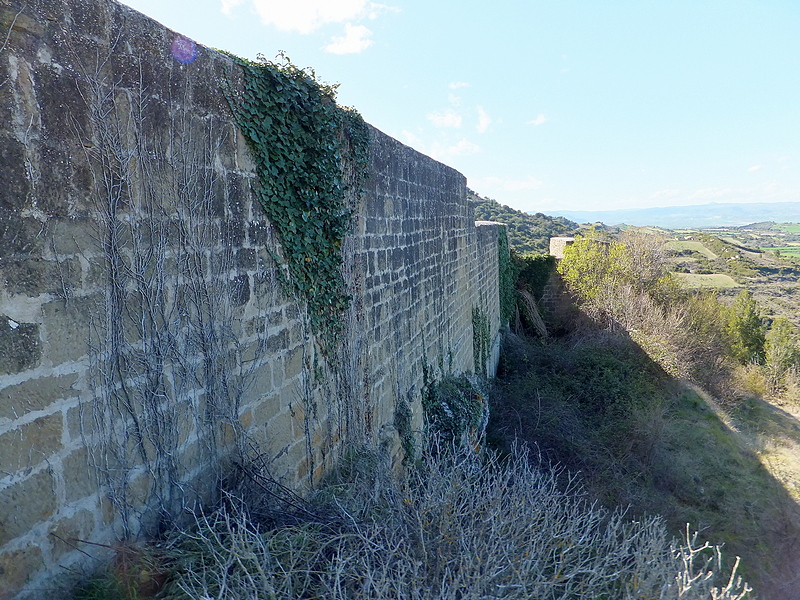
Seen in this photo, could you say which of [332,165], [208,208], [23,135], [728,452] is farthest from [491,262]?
[23,135]

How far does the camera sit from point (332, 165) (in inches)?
132

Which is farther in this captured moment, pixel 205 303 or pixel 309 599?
pixel 205 303

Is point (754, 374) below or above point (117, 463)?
below

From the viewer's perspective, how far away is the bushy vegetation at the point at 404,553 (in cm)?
200


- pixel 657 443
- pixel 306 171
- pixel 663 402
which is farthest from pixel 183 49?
pixel 663 402

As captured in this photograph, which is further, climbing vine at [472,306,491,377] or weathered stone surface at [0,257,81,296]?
climbing vine at [472,306,491,377]

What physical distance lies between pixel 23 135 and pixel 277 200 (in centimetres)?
138

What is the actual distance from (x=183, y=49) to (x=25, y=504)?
1.86 m

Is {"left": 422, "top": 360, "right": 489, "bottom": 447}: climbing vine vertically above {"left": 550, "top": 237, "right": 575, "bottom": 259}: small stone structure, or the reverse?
{"left": 550, "top": 237, "right": 575, "bottom": 259}: small stone structure

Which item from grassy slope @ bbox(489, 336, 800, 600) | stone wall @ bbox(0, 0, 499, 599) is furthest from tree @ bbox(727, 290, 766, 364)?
stone wall @ bbox(0, 0, 499, 599)

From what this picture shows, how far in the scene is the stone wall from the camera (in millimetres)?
1628

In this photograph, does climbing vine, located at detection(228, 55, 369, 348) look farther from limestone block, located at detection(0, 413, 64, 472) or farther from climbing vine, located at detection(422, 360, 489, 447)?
climbing vine, located at detection(422, 360, 489, 447)

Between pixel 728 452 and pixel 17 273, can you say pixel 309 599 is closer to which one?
pixel 17 273

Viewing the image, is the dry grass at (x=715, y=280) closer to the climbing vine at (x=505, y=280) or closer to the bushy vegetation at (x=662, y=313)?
the bushy vegetation at (x=662, y=313)
